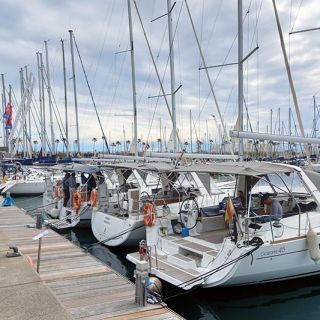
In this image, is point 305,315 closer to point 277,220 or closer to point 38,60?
point 277,220

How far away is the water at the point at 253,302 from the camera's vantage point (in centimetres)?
848

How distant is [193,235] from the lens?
1091 cm

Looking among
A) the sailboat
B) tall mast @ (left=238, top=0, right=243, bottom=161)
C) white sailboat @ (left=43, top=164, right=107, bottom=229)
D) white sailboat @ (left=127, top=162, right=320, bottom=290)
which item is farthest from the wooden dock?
tall mast @ (left=238, top=0, right=243, bottom=161)

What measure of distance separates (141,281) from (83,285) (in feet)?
6.77

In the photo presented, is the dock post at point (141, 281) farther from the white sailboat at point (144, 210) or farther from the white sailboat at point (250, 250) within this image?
the white sailboat at point (144, 210)

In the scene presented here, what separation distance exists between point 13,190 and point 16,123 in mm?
10082

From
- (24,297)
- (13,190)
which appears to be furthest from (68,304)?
(13,190)

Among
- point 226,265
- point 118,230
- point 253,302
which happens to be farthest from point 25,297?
point 118,230

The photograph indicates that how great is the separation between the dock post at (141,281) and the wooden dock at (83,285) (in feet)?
0.39

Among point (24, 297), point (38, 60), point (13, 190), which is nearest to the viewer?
point (24, 297)

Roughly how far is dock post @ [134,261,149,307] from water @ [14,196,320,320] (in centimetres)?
194

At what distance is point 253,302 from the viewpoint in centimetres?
891

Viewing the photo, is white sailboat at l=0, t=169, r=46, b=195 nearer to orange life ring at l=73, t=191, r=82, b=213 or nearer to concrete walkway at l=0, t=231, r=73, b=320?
orange life ring at l=73, t=191, r=82, b=213

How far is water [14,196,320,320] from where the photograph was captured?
27.8 ft
